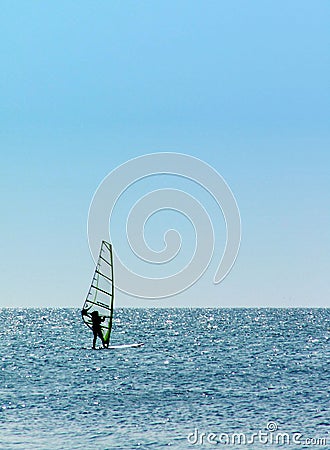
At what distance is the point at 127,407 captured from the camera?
33156mm

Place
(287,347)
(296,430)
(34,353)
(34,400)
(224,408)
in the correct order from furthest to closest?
(287,347)
(34,353)
(34,400)
(224,408)
(296,430)

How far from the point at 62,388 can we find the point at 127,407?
7542 mm

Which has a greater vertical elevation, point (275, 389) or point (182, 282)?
point (182, 282)

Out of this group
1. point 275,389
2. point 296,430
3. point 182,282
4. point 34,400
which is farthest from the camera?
point 182,282

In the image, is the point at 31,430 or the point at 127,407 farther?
the point at 127,407

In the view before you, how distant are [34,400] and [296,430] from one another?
512 inches

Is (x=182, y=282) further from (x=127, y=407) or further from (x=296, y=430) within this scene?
(x=296, y=430)

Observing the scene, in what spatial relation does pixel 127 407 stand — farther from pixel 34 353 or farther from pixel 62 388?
pixel 34 353

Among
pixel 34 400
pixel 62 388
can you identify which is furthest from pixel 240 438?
pixel 62 388

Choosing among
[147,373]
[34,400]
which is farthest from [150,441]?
[147,373]

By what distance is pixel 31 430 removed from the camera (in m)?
28.3

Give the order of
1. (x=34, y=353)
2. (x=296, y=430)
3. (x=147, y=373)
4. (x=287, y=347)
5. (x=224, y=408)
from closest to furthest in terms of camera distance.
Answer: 1. (x=296, y=430)
2. (x=224, y=408)
3. (x=147, y=373)
4. (x=34, y=353)
5. (x=287, y=347)

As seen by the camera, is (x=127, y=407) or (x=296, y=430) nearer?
(x=296, y=430)

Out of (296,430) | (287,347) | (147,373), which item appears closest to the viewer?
(296,430)
